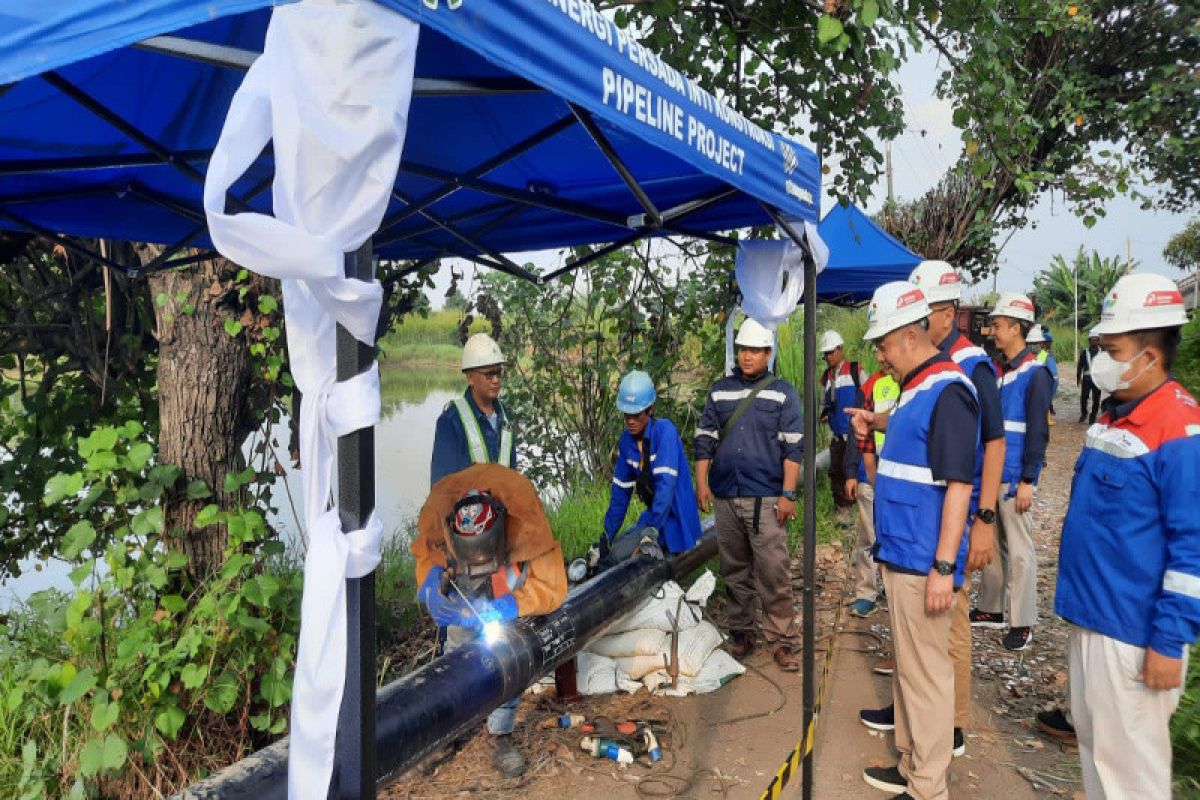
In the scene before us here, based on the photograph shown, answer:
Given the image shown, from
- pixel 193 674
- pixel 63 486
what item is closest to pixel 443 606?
pixel 193 674

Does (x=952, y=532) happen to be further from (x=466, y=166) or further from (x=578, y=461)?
(x=578, y=461)

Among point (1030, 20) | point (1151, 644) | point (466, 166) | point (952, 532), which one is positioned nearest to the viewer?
point (1151, 644)

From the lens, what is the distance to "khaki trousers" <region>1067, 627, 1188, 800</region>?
266cm

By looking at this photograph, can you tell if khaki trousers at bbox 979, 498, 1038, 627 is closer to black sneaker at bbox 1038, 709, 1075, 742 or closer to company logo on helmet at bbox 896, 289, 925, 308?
black sneaker at bbox 1038, 709, 1075, 742

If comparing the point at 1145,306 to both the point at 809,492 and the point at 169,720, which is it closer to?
the point at 809,492

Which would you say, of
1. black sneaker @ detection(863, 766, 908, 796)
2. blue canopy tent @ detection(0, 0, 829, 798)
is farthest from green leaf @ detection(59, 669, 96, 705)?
black sneaker @ detection(863, 766, 908, 796)

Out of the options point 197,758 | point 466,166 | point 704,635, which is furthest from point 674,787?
point 466,166

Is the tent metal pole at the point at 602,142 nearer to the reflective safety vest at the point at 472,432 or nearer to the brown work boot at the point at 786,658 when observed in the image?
the reflective safety vest at the point at 472,432

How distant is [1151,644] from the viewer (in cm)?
262

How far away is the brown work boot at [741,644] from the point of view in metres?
5.26

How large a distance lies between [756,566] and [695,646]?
0.70 metres

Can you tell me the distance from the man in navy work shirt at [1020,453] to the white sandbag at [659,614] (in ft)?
6.91

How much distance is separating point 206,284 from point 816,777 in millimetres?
3971

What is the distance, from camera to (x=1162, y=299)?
8.98 feet
